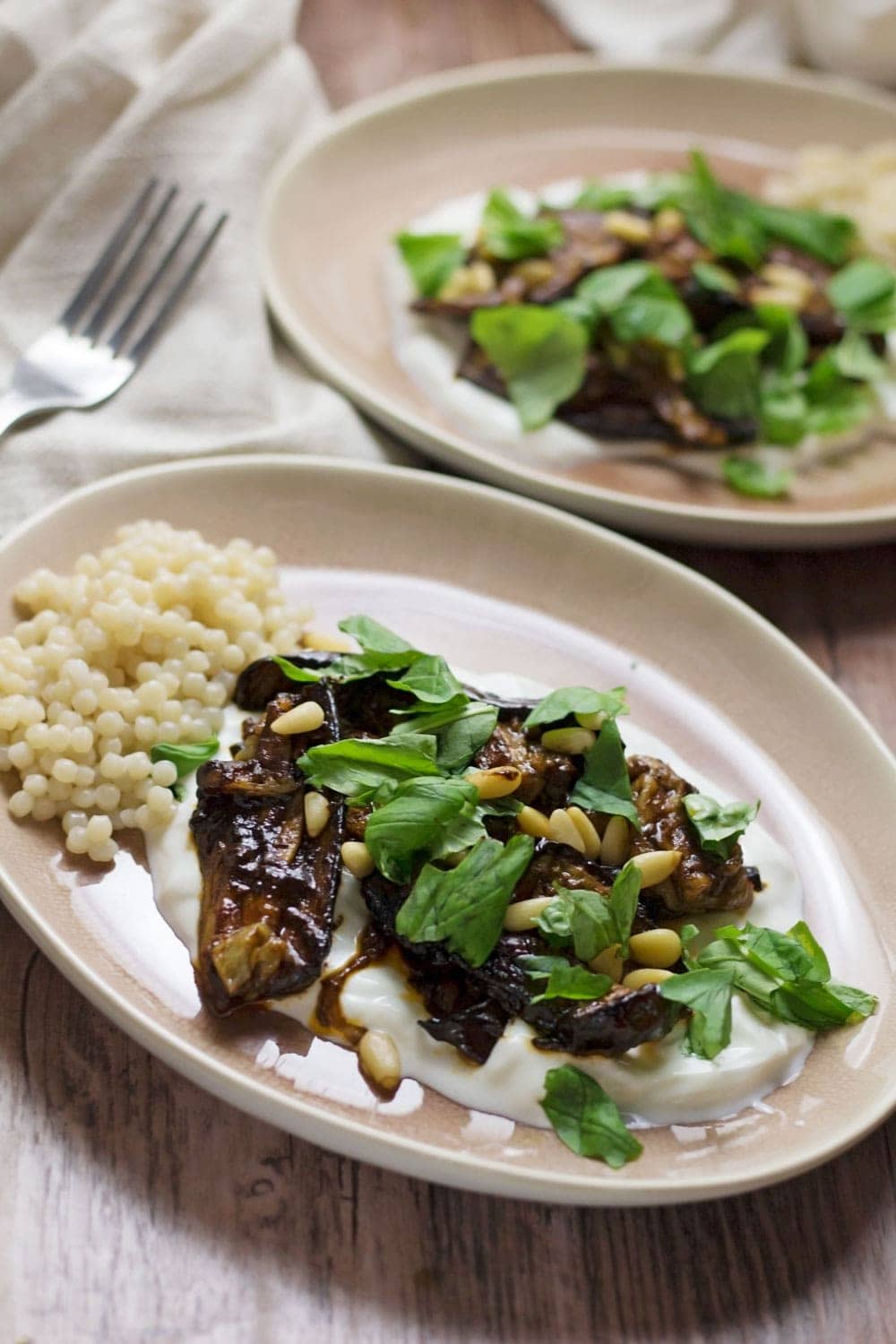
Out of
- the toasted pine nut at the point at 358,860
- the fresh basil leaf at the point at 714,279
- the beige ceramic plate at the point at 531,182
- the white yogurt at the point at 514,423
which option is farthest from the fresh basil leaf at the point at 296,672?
the fresh basil leaf at the point at 714,279

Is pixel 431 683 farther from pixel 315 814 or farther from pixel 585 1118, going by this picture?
Result: pixel 585 1118

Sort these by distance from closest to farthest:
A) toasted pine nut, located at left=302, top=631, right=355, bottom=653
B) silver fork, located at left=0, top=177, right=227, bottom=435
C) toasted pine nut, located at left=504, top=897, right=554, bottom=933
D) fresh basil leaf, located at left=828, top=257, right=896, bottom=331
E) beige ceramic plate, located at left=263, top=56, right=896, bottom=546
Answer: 1. toasted pine nut, located at left=504, top=897, right=554, bottom=933
2. toasted pine nut, located at left=302, top=631, right=355, bottom=653
3. silver fork, located at left=0, top=177, right=227, bottom=435
4. beige ceramic plate, located at left=263, top=56, right=896, bottom=546
5. fresh basil leaf, located at left=828, top=257, right=896, bottom=331

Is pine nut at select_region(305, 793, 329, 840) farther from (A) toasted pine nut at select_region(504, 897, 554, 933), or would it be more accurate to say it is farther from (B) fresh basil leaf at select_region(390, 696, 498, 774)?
(A) toasted pine nut at select_region(504, 897, 554, 933)

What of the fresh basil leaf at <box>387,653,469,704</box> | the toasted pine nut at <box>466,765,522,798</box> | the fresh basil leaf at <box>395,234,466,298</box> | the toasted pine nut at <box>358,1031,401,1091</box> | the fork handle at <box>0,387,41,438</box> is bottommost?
the toasted pine nut at <box>358,1031,401,1091</box>

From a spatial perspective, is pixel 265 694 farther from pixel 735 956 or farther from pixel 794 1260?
pixel 794 1260

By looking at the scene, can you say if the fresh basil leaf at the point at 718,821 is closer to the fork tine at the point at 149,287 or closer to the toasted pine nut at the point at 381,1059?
the toasted pine nut at the point at 381,1059

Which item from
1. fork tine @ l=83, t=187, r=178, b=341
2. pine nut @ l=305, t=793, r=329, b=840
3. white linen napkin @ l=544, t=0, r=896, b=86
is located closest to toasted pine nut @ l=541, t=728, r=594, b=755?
pine nut @ l=305, t=793, r=329, b=840

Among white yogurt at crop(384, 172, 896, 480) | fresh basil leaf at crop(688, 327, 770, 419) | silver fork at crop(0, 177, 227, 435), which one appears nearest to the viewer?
silver fork at crop(0, 177, 227, 435)

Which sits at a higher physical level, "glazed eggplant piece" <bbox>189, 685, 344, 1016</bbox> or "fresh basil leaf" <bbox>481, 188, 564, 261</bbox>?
"glazed eggplant piece" <bbox>189, 685, 344, 1016</bbox>
